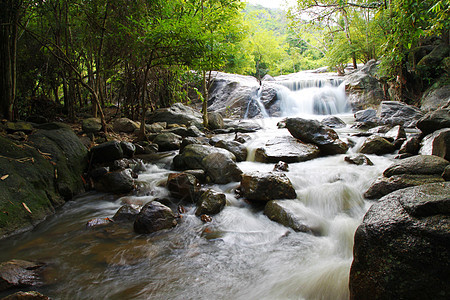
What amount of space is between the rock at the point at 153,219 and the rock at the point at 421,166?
3780mm

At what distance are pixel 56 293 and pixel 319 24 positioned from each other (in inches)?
534

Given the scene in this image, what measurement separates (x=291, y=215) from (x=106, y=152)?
4374 mm

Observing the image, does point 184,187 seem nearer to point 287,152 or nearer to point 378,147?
point 287,152

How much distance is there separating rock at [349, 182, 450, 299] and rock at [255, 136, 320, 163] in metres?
4.15

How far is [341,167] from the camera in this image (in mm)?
5270

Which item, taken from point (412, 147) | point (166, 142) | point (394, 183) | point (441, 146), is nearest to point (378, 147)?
point (412, 147)

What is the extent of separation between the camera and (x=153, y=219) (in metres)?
3.35

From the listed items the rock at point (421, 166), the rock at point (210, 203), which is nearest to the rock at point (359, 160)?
the rock at point (421, 166)

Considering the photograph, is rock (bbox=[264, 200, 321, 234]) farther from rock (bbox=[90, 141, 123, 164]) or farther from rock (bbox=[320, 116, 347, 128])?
rock (bbox=[320, 116, 347, 128])

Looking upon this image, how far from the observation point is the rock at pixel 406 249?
147 centimetres

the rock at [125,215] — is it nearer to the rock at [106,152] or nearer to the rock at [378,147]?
the rock at [106,152]

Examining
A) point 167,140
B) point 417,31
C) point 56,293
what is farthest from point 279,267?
point 167,140

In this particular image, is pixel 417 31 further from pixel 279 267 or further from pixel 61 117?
pixel 61 117

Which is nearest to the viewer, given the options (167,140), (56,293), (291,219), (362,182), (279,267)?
(56,293)
